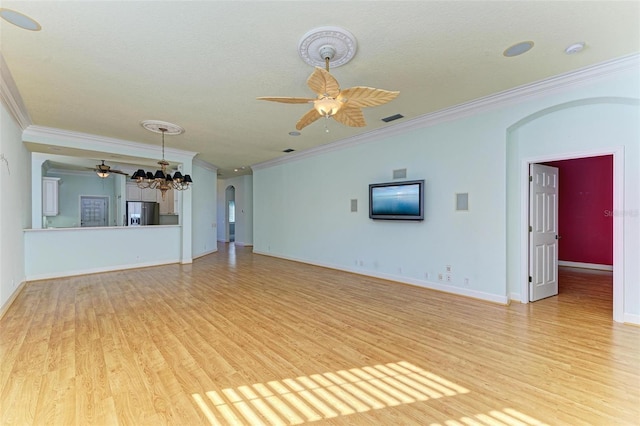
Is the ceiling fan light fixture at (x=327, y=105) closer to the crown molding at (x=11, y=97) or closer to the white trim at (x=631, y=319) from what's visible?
the crown molding at (x=11, y=97)

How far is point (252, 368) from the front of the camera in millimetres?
2562

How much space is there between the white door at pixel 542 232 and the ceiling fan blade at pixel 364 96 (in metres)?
2.96

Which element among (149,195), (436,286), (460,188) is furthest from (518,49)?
(149,195)

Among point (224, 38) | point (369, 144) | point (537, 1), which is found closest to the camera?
point (537, 1)

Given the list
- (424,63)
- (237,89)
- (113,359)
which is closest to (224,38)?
(237,89)

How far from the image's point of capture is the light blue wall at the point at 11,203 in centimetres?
396

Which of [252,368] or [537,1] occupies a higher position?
[537,1]

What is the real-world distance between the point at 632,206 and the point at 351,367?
3832 millimetres

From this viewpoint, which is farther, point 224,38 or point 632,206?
point 632,206

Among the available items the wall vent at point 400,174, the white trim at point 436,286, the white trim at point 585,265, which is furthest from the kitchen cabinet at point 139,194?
the white trim at point 585,265

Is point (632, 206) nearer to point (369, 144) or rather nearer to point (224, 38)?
point (369, 144)

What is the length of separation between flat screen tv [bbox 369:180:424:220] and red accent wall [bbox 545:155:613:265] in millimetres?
3965

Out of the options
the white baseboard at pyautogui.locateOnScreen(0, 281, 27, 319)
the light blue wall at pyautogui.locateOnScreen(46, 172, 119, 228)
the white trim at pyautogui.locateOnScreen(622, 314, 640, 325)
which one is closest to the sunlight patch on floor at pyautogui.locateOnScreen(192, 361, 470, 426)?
the white trim at pyautogui.locateOnScreen(622, 314, 640, 325)

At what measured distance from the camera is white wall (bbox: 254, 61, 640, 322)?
11.7 feet
